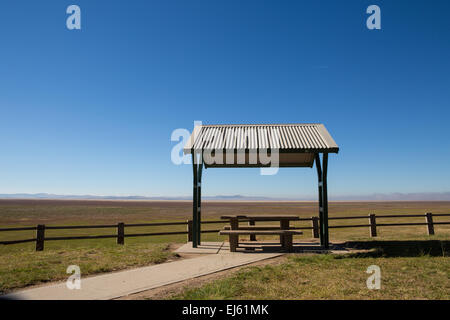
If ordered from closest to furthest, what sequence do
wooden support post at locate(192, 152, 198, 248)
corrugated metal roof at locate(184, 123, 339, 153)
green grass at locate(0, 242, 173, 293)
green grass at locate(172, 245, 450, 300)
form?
green grass at locate(172, 245, 450, 300) → green grass at locate(0, 242, 173, 293) → corrugated metal roof at locate(184, 123, 339, 153) → wooden support post at locate(192, 152, 198, 248)

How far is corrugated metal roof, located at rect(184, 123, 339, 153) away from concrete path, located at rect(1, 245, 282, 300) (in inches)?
144

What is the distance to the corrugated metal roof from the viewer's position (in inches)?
356

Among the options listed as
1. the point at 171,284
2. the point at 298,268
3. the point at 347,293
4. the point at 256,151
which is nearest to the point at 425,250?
the point at 298,268

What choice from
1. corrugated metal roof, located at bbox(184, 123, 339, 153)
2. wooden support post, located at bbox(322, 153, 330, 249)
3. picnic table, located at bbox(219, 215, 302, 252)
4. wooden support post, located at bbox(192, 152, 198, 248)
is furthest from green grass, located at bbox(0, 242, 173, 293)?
wooden support post, located at bbox(322, 153, 330, 249)

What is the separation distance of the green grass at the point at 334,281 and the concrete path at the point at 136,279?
2.76ft

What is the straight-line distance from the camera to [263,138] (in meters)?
10.1

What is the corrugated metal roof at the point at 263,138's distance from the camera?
29.6ft

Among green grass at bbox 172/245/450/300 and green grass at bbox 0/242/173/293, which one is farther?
green grass at bbox 0/242/173/293

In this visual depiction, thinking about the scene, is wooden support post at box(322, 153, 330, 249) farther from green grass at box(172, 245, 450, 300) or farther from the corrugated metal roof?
green grass at box(172, 245, 450, 300)

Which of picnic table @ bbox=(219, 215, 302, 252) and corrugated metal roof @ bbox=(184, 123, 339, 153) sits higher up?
corrugated metal roof @ bbox=(184, 123, 339, 153)

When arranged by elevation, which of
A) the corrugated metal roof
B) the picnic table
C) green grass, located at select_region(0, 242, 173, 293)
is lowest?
green grass, located at select_region(0, 242, 173, 293)
